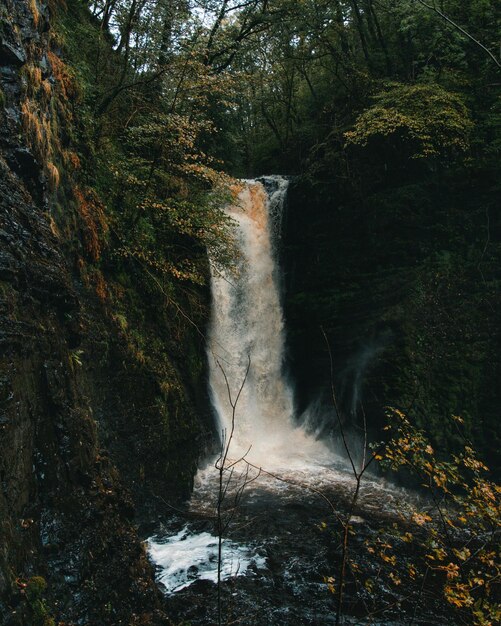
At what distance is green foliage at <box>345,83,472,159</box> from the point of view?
10172 millimetres

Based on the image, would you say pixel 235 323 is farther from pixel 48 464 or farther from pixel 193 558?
pixel 48 464

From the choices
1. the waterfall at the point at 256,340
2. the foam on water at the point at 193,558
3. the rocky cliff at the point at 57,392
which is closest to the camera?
the rocky cliff at the point at 57,392

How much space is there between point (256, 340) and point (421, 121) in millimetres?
7035

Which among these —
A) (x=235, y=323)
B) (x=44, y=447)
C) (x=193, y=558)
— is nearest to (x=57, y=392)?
(x=44, y=447)

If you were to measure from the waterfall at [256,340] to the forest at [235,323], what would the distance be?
0.33 feet

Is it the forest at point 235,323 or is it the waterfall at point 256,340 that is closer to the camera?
the forest at point 235,323

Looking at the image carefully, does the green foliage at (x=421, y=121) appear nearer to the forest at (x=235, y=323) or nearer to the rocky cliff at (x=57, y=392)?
the forest at (x=235, y=323)

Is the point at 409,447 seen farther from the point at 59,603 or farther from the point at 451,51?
the point at 451,51

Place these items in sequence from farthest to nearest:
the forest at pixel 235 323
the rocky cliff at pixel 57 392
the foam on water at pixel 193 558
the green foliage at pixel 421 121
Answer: the green foliage at pixel 421 121 → the foam on water at pixel 193 558 → the forest at pixel 235 323 → the rocky cliff at pixel 57 392

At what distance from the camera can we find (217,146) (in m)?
15.5

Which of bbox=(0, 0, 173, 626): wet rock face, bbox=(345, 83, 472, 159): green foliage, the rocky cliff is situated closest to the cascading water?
the rocky cliff

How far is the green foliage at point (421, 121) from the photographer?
1017 centimetres

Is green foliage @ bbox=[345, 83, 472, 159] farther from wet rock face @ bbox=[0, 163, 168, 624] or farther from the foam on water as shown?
the foam on water

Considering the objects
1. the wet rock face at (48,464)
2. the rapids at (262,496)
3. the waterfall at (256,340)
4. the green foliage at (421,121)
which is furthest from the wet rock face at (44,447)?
the green foliage at (421,121)
